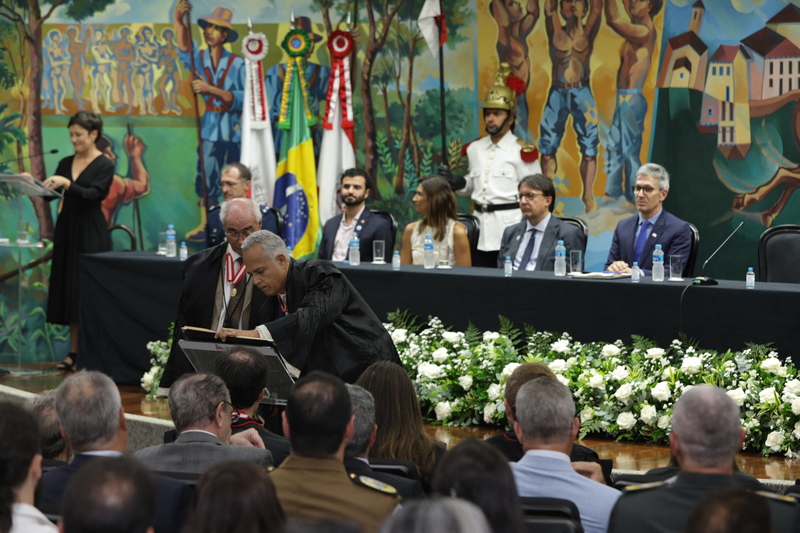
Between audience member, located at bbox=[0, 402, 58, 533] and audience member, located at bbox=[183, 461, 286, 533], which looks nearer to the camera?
audience member, located at bbox=[183, 461, 286, 533]

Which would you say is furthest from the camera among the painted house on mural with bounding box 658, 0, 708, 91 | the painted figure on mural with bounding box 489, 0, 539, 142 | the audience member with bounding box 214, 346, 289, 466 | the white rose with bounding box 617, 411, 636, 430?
the painted figure on mural with bounding box 489, 0, 539, 142

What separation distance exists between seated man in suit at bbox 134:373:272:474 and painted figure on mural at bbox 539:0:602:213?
614cm

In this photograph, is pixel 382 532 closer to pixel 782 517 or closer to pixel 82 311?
pixel 782 517

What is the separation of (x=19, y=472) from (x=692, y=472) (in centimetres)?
Result: 159

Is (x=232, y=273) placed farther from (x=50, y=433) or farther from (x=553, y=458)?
(x=553, y=458)

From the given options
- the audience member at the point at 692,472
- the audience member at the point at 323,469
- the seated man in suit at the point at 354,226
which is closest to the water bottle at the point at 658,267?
the seated man in suit at the point at 354,226

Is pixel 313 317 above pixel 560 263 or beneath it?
beneath

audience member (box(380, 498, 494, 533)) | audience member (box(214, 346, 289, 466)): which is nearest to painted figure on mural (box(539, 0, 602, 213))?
audience member (box(214, 346, 289, 466))

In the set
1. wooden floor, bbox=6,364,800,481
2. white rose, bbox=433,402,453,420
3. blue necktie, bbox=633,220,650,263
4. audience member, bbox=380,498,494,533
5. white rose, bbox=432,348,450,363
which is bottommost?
wooden floor, bbox=6,364,800,481

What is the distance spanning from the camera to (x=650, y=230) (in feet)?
22.0

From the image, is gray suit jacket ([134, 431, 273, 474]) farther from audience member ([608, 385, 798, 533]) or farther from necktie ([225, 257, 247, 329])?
necktie ([225, 257, 247, 329])

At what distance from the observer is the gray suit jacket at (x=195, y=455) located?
310cm

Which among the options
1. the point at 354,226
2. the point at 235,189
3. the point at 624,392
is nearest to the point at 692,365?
the point at 624,392

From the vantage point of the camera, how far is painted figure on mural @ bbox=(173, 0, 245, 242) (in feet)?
32.7
